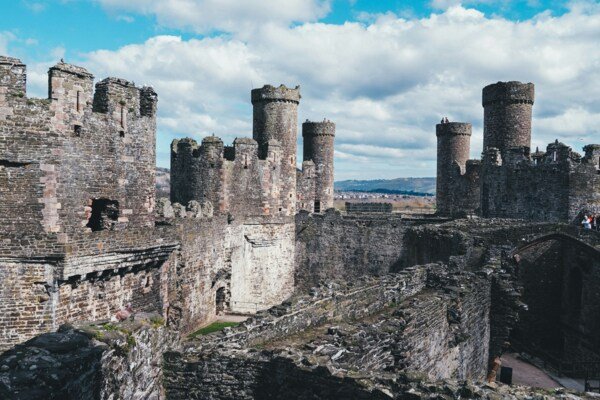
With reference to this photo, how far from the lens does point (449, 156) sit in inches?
1526

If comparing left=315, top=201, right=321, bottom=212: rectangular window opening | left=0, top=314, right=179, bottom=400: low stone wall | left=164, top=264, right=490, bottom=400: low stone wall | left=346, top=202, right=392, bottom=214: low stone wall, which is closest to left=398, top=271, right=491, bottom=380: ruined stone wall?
left=164, top=264, right=490, bottom=400: low stone wall

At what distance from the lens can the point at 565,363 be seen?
62.5 feet

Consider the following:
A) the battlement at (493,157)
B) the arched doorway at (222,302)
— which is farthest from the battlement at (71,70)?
the battlement at (493,157)

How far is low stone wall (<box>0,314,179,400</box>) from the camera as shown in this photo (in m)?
5.14

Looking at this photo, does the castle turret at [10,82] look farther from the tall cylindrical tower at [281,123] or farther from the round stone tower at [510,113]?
the round stone tower at [510,113]

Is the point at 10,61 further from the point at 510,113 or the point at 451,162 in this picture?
the point at 451,162

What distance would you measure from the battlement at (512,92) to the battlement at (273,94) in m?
11.9

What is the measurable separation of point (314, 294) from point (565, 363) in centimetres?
1238

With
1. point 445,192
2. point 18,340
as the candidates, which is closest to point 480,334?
point 18,340

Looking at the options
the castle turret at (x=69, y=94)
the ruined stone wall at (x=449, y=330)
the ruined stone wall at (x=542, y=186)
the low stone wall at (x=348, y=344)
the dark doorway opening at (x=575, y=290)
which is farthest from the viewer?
the ruined stone wall at (x=542, y=186)

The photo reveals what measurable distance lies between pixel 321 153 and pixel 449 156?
31.3 feet

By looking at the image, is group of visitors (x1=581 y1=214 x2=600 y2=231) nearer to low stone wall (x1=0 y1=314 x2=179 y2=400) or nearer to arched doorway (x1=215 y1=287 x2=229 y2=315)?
arched doorway (x1=215 y1=287 x2=229 y2=315)

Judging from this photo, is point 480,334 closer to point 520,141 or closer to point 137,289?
point 137,289

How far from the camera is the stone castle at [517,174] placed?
26.6 m
